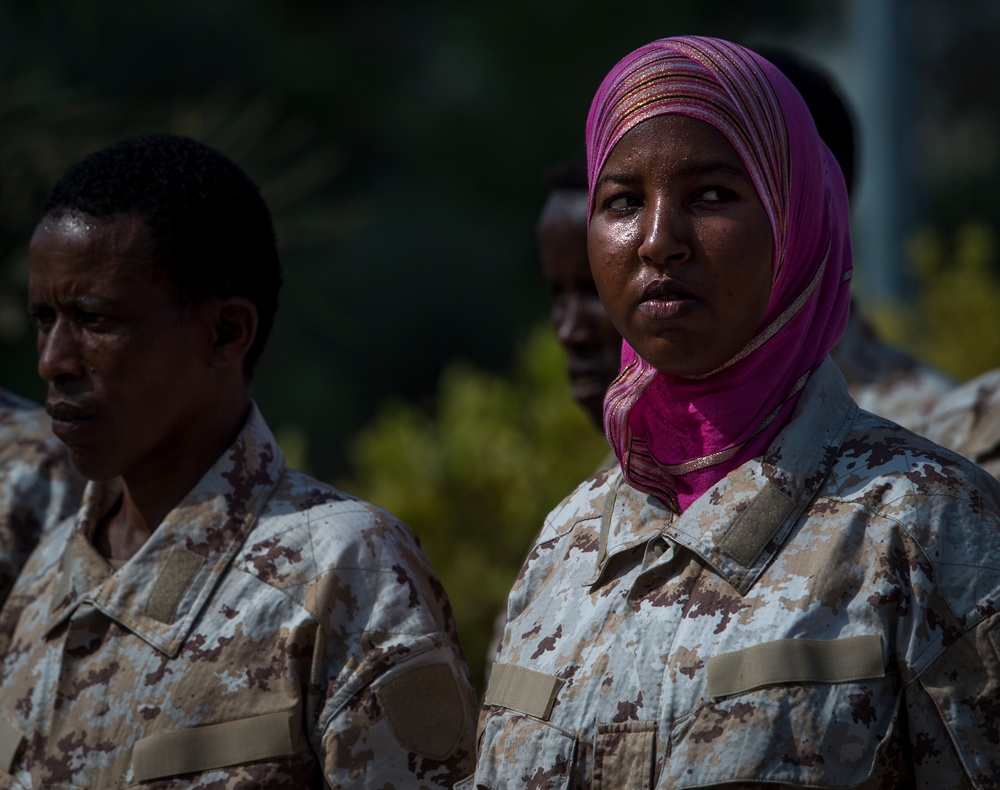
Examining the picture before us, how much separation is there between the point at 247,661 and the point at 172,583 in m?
0.24

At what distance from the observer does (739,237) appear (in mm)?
2184

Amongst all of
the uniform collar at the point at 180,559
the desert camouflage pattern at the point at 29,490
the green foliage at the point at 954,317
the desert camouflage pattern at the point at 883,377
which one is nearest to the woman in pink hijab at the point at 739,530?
the uniform collar at the point at 180,559

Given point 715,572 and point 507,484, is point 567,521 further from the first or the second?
point 507,484

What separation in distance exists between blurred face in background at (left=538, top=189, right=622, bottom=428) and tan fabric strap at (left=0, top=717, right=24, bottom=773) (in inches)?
66.6

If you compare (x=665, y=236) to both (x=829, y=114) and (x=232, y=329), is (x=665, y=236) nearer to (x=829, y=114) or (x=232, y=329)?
(x=232, y=329)

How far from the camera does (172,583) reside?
2.79m

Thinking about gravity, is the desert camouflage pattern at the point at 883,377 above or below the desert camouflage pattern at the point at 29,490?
above

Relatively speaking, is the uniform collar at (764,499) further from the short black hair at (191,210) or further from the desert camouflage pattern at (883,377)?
the desert camouflage pattern at (883,377)

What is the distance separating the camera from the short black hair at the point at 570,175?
405cm

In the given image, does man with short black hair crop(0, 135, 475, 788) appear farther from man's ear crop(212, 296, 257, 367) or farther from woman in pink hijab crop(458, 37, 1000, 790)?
woman in pink hijab crop(458, 37, 1000, 790)

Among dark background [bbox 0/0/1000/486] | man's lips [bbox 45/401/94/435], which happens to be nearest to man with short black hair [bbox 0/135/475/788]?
man's lips [bbox 45/401/94/435]

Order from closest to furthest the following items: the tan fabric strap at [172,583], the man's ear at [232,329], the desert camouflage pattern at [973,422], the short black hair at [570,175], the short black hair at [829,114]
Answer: the tan fabric strap at [172,583]
the man's ear at [232,329]
the short black hair at [829,114]
the desert camouflage pattern at [973,422]
the short black hair at [570,175]

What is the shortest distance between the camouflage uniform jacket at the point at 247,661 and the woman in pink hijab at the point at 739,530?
310mm

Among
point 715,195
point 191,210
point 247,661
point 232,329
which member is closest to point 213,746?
point 247,661
